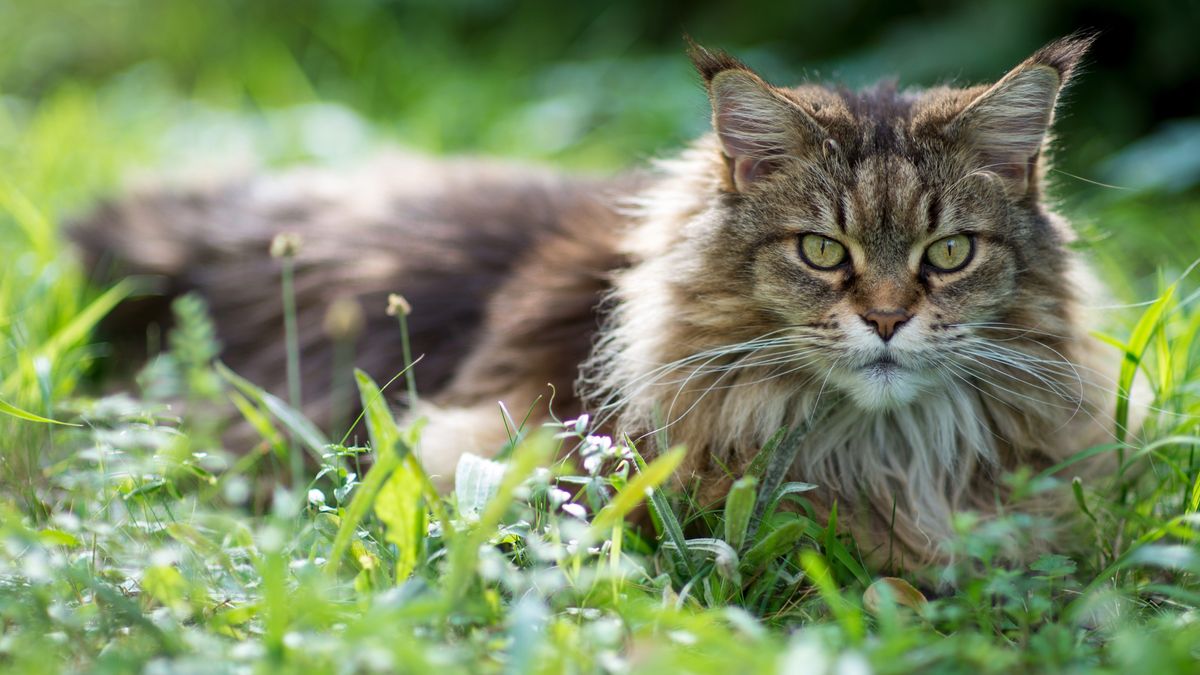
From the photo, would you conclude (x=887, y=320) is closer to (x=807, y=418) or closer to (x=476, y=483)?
(x=807, y=418)

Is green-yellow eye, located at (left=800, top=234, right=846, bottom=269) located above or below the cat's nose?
above

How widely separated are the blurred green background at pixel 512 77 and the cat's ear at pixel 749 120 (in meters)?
1.83

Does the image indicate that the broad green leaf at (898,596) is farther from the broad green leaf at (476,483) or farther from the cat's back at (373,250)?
the cat's back at (373,250)

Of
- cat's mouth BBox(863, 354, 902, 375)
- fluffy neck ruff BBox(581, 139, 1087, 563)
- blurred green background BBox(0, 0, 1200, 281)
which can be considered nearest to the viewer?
cat's mouth BBox(863, 354, 902, 375)

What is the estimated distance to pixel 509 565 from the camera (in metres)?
1.73

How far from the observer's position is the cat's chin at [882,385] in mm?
2016

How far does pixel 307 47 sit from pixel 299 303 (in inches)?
149

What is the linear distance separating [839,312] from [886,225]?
0.64 ft

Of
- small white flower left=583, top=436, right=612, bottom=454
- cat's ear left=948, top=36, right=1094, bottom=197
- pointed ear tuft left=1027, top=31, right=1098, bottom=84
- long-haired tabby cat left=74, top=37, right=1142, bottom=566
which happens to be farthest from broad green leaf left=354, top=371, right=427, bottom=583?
pointed ear tuft left=1027, top=31, right=1098, bottom=84

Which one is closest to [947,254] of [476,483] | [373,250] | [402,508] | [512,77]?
[476,483]

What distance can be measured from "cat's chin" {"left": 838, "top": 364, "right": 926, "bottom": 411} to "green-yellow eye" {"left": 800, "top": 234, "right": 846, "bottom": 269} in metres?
0.22

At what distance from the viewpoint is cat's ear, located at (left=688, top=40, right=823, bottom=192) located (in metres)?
2.05

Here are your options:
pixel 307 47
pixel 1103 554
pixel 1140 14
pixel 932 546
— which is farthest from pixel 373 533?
pixel 307 47

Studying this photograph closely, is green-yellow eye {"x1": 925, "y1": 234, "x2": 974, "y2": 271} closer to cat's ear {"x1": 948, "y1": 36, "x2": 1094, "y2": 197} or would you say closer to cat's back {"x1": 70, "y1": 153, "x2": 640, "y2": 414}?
cat's ear {"x1": 948, "y1": 36, "x2": 1094, "y2": 197}
